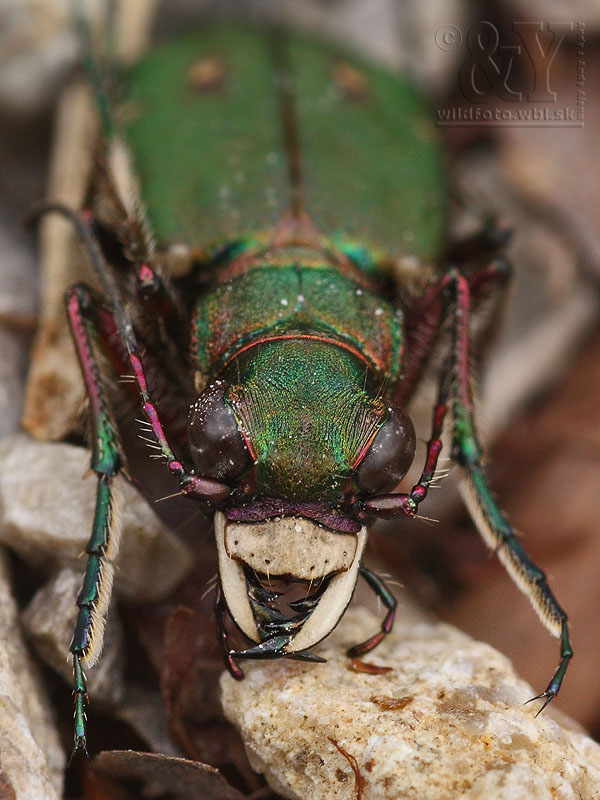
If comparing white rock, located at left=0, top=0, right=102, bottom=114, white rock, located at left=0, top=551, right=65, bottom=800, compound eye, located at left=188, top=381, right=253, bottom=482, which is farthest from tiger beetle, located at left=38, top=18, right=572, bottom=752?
white rock, located at left=0, top=0, right=102, bottom=114

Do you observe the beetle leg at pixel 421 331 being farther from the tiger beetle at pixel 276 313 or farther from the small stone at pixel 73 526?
the small stone at pixel 73 526

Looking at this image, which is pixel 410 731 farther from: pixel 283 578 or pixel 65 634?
pixel 65 634

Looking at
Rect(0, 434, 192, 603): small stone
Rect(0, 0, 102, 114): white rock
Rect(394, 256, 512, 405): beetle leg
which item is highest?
Rect(0, 0, 102, 114): white rock

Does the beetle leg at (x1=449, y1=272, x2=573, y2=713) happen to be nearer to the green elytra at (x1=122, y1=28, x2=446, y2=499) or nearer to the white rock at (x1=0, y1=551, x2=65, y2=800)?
the green elytra at (x1=122, y1=28, x2=446, y2=499)

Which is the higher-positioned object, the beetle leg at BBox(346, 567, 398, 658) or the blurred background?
the blurred background

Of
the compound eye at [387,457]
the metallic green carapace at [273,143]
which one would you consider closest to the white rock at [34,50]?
the metallic green carapace at [273,143]

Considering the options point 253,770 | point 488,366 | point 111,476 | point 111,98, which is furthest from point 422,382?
point 111,98

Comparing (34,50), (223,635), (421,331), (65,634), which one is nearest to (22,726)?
(65,634)

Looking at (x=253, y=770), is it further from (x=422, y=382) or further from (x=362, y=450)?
(x=422, y=382)
